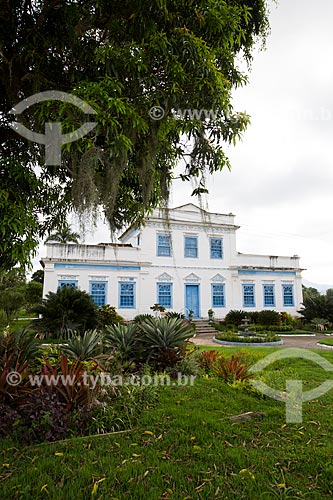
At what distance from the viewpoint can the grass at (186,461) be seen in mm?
2295

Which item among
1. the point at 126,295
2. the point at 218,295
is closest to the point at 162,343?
the point at 126,295

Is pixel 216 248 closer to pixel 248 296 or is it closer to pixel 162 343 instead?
pixel 248 296

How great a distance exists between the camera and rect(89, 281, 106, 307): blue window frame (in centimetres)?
1786

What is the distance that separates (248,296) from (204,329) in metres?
4.98

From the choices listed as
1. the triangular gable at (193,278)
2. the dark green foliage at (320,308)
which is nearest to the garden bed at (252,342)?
the dark green foliage at (320,308)

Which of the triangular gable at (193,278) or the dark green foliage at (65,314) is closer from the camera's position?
the dark green foliage at (65,314)

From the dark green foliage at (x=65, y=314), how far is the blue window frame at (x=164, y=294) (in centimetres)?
896

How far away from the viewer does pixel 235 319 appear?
58.8 feet

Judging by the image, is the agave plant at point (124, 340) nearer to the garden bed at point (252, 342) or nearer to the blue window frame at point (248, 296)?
the garden bed at point (252, 342)

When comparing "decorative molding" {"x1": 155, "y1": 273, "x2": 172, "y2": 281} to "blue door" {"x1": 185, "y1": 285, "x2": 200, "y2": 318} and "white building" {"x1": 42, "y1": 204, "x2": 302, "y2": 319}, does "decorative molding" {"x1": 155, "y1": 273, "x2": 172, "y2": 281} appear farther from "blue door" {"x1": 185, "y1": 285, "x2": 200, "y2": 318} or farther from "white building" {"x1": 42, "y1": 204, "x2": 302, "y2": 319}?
"blue door" {"x1": 185, "y1": 285, "x2": 200, "y2": 318}

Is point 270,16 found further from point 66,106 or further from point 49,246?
point 49,246

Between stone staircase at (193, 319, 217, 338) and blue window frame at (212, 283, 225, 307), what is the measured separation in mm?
1563

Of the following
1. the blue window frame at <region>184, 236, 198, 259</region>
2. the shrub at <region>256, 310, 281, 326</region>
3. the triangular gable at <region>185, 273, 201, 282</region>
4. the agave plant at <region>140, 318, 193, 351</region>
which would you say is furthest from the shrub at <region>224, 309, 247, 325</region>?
the agave plant at <region>140, 318, 193, 351</region>

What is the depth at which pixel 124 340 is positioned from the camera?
5.93 m
